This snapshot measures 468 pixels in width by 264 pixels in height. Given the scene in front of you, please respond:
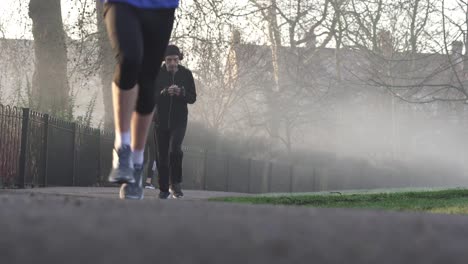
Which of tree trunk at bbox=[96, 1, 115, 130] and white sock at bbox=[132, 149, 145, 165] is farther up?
tree trunk at bbox=[96, 1, 115, 130]

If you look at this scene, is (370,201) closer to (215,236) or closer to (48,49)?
(215,236)

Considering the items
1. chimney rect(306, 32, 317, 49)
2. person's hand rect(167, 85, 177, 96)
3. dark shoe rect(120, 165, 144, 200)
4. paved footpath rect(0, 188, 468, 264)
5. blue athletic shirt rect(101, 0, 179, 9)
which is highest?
chimney rect(306, 32, 317, 49)

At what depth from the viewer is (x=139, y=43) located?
227 inches

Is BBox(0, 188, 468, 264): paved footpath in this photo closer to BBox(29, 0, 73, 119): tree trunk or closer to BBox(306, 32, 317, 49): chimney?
BBox(29, 0, 73, 119): tree trunk

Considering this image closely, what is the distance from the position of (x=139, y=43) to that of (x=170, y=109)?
370cm

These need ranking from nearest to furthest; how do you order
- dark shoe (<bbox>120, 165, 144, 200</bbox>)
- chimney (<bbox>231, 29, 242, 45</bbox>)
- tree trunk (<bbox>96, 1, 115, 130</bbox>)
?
dark shoe (<bbox>120, 165, 144, 200</bbox>), tree trunk (<bbox>96, 1, 115, 130</bbox>), chimney (<bbox>231, 29, 242, 45</bbox>)

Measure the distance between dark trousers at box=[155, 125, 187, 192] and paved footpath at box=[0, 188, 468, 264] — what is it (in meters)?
5.52

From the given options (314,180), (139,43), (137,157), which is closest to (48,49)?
(137,157)

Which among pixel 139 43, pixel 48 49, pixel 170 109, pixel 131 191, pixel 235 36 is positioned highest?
pixel 235 36

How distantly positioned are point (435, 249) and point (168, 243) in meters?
0.81

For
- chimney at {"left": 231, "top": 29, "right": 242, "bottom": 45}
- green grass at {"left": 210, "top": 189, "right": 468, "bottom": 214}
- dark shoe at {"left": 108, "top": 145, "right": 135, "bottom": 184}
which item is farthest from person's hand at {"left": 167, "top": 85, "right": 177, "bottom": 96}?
chimney at {"left": 231, "top": 29, "right": 242, "bottom": 45}

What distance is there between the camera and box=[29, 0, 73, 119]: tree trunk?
21.7m

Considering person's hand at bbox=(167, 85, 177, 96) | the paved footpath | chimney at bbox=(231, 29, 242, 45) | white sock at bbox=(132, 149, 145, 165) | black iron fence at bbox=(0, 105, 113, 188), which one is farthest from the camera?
chimney at bbox=(231, 29, 242, 45)

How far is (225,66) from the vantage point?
34594 mm
